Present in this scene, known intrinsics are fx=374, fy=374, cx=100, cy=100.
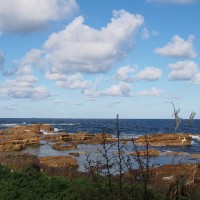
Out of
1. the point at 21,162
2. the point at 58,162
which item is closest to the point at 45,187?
the point at 21,162

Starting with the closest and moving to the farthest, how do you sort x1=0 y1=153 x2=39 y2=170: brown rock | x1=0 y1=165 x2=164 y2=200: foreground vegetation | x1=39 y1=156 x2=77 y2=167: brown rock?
1. x1=0 y1=165 x2=164 y2=200: foreground vegetation
2. x1=0 y1=153 x2=39 y2=170: brown rock
3. x1=39 y1=156 x2=77 y2=167: brown rock

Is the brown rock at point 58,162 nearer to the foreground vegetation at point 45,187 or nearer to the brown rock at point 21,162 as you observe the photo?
the brown rock at point 21,162

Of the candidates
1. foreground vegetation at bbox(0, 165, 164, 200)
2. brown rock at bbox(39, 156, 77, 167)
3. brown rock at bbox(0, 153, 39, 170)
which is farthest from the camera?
brown rock at bbox(39, 156, 77, 167)

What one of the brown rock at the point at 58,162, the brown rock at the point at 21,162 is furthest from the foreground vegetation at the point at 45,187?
the brown rock at the point at 58,162

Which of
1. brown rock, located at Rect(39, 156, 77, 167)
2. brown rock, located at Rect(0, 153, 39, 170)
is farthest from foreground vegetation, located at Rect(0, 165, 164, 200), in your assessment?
brown rock, located at Rect(39, 156, 77, 167)

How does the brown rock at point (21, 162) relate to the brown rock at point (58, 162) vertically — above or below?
above

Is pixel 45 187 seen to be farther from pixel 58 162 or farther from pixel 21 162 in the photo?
pixel 58 162

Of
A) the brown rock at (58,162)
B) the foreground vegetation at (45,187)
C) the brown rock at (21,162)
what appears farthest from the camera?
the brown rock at (58,162)

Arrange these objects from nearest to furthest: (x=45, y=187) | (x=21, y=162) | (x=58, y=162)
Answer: (x=45, y=187)
(x=21, y=162)
(x=58, y=162)

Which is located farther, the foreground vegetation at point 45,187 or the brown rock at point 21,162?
the brown rock at point 21,162

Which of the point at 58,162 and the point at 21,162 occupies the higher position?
the point at 21,162

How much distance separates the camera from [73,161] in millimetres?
34125

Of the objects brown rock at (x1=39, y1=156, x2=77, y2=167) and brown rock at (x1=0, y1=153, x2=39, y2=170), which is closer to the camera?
brown rock at (x1=0, y1=153, x2=39, y2=170)

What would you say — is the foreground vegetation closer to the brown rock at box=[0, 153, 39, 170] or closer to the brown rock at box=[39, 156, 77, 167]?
the brown rock at box=[0, 153, 39, 170]
